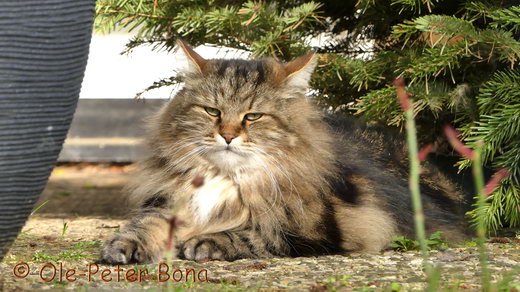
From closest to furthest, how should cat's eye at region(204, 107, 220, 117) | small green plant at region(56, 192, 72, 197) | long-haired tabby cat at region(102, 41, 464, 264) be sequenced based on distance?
long-haired tabby cat at region(102, 41, 464, 264) → cat's eye at region(204, 107, 220, 117) → small green plant at region(56, 192, 72, 197)

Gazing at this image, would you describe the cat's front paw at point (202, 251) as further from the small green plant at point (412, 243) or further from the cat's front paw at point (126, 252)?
the small green plant at point (412, 243)

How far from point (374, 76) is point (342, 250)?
44.9 inches

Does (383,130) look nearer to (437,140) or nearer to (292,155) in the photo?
(437,140)

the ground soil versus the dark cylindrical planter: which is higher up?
the dark cylindrical planter

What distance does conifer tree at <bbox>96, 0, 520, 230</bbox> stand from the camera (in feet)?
11.5

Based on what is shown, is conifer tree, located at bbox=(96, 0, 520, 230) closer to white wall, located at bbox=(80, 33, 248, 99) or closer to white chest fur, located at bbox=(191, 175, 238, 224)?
white chest fur, located at bbox=(191, 175, 238, 224)

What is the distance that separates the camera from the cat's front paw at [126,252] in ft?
9.38

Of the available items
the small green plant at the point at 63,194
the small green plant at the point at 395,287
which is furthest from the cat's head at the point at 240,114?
the small green plant at the point at 63,194

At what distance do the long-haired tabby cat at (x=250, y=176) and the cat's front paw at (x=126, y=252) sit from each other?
0.07 feet

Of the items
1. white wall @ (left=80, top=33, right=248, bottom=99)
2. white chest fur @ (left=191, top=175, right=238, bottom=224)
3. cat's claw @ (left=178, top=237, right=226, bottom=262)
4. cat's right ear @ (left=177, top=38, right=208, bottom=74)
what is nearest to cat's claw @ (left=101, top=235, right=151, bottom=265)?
cat's claw @ (left=178, top=237, right=226, bottom=262)

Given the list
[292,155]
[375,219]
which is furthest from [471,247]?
[292,155]

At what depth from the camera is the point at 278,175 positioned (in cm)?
320

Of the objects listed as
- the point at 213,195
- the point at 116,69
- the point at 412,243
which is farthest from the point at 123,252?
the point at 116,69

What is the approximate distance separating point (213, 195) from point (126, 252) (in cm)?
50
